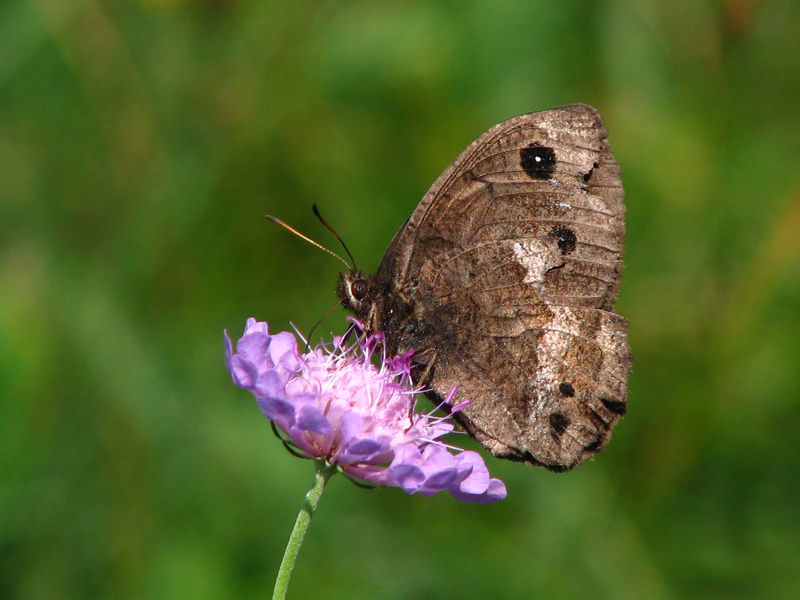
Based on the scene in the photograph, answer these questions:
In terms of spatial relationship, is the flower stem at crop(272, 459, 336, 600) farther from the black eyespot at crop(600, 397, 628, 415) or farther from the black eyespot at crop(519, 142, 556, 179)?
the black eyespot at crop(519, 142, 556, 179)

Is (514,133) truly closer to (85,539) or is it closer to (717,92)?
(717,92)

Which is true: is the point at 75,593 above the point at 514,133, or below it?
below

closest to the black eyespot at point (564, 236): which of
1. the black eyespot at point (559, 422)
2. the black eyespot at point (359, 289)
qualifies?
the black eyespot at point (559, 422)

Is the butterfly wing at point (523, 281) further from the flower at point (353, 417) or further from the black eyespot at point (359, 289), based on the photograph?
the flower at point (353, 417)

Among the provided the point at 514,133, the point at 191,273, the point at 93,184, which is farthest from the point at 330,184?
the point at 514,133

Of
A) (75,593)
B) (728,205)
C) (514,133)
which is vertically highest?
(514,133)

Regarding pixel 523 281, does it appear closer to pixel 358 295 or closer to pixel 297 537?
pixel 358 295

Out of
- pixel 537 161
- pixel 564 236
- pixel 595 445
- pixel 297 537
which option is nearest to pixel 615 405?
pixel 595 445
